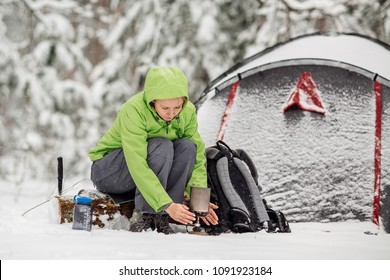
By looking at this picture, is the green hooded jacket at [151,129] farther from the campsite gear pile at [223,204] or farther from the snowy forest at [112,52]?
the snowy forest at [112,52]

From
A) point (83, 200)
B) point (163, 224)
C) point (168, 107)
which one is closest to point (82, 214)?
point (83, 200)

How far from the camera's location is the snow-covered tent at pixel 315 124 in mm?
4316

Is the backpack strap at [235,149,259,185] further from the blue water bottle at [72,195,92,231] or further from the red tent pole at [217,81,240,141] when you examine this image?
the blue water bottle at [72,195,92,231]

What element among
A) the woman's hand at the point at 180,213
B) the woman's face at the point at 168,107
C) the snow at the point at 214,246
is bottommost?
the snow at the point at 214,246

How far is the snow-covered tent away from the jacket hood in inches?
54.9

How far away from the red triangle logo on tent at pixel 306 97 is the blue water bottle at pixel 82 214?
1917mm

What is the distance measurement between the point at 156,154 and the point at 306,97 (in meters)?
1.66

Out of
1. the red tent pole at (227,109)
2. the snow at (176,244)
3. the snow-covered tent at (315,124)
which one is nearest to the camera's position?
the snow at (176,244)

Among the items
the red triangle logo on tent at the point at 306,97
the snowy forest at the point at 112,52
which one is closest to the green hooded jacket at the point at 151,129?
the red triangle logo on tent at the point at 306,97

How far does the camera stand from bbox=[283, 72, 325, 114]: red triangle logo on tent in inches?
182

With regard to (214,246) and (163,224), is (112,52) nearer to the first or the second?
(163,224)

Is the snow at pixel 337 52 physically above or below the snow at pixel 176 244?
above
